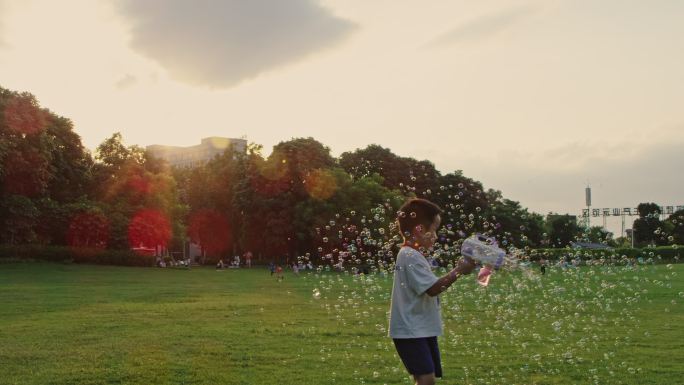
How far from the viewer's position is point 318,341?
49.9ft

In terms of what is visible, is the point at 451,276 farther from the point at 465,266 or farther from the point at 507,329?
the point at 507,329

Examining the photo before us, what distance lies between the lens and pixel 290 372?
11.5m

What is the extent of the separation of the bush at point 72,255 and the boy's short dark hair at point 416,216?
Answer: 5797 centimetres

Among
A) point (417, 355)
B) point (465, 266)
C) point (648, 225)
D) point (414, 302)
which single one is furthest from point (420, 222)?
point (648, 225)

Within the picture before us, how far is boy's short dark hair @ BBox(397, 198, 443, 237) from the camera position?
6.80 meters

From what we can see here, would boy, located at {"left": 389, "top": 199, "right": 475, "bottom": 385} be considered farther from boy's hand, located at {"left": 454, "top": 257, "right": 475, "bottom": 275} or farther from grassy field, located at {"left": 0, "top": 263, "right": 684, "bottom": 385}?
grassy field, located at {"left": 0, "top": 263, "right": 684, "bottom": 385}

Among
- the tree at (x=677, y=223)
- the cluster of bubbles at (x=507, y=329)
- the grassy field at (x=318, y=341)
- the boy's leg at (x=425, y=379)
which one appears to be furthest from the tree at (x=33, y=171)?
the tree at (x=677, y=223)

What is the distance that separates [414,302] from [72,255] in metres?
62.9

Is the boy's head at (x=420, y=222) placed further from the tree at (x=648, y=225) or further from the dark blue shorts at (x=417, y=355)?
the tree at (x=648, y=225)

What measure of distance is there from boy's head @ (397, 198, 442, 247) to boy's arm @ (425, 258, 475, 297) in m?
0.44

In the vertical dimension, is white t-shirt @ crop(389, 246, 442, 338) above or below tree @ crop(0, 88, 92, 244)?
below

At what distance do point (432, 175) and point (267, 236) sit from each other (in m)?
20.4

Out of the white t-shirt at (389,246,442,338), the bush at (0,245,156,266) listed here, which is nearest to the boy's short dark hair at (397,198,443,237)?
the white t-shirt at (389,246,442,338)

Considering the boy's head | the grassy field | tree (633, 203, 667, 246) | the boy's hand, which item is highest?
tree (633, 203, 667, 246)
